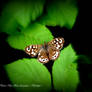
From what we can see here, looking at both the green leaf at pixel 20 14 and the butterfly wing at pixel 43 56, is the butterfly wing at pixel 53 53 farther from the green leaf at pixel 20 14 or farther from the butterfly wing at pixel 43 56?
the green leaf at pixel 20 14

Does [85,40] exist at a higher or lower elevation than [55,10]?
lower

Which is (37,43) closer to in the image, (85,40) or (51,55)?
(51,55)

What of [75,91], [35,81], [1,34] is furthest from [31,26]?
[75,91]

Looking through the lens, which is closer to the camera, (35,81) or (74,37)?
(35,81)

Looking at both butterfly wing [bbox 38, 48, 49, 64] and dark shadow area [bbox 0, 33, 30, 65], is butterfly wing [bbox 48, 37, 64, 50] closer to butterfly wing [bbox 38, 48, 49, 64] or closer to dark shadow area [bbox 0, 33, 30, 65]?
butterfly wing [bbox 38, 48, 49, 64]

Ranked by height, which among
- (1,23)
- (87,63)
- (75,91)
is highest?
(1,23)

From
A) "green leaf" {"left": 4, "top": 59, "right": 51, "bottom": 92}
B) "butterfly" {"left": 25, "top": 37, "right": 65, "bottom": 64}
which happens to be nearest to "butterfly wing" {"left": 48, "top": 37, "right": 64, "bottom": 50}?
"butterfly" {"left": 25, "top": 37, "right": 65, "bottom": 64}
